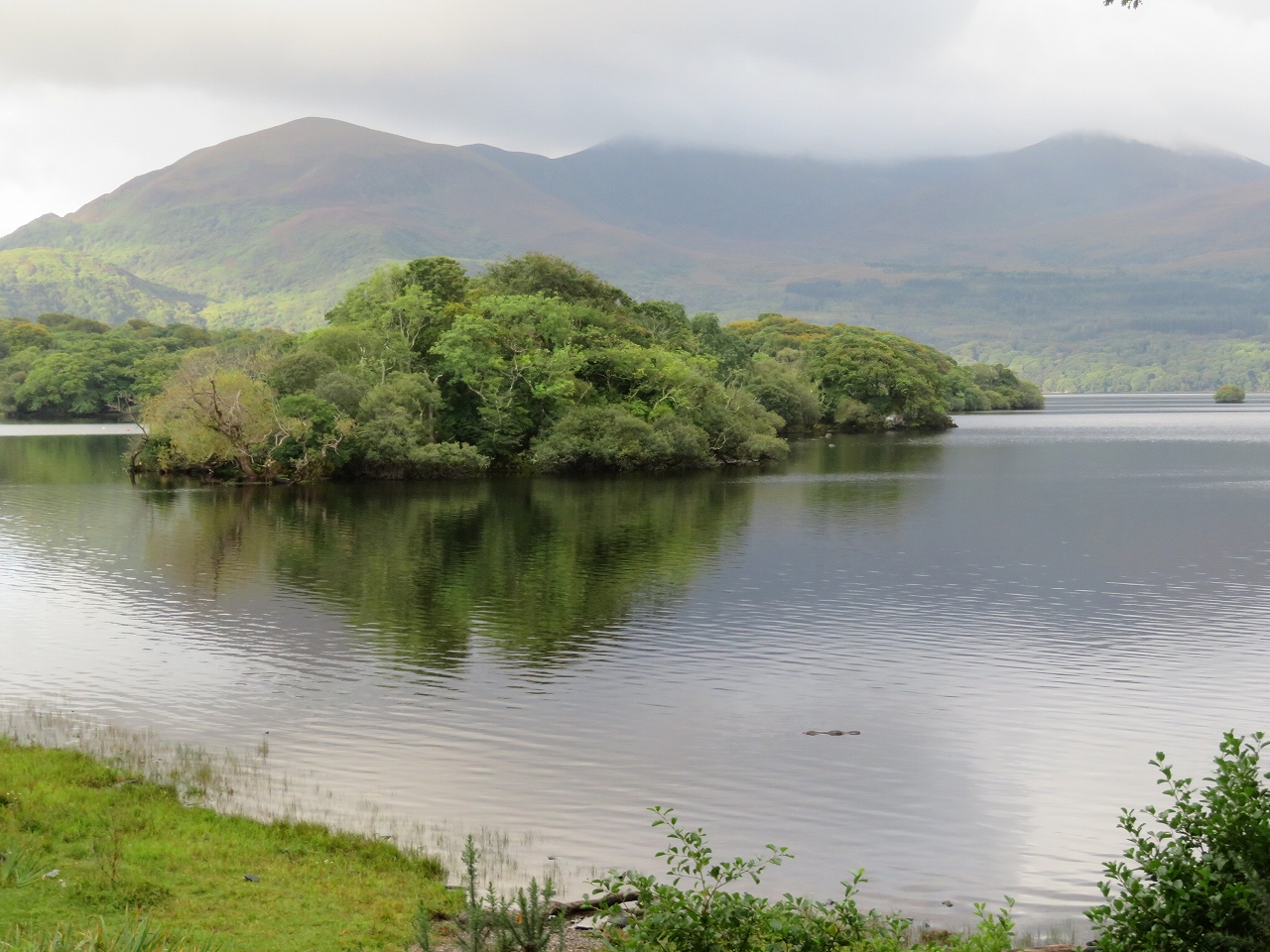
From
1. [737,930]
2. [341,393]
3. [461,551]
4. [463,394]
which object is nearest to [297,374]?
[341,393]

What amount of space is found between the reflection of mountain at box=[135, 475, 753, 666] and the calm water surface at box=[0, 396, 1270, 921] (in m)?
0.24

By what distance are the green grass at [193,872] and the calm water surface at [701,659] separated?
225cm

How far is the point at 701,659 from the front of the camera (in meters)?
27.5

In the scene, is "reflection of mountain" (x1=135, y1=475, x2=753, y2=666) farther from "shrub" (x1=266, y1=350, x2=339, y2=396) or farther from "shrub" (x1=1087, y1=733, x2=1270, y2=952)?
"shrub" (x1=1087, y1=733, x2=1270, y2=952)

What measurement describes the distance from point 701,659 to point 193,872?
1545 centimetres

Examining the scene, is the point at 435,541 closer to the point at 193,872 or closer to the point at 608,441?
the point at 608,441

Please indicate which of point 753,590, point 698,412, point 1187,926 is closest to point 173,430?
point 698,412

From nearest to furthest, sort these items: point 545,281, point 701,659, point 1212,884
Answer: point 1212,884 → point 701,659 → point 545,281

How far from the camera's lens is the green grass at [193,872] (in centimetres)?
1191

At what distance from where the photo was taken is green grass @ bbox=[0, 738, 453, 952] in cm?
1191

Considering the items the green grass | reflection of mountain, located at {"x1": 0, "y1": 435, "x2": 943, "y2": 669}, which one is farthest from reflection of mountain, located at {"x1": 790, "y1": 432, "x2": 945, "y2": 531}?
the green grass

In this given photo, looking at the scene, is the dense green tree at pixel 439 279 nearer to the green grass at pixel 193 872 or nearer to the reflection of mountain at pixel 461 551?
the reflection of mountain at pixel 461 551

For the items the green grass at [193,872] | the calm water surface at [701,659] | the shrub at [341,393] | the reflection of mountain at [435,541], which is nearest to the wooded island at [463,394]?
the shrub at [341,393]

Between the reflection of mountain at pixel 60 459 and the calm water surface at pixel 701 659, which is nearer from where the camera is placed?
the calm water surface at pixel 701 659
